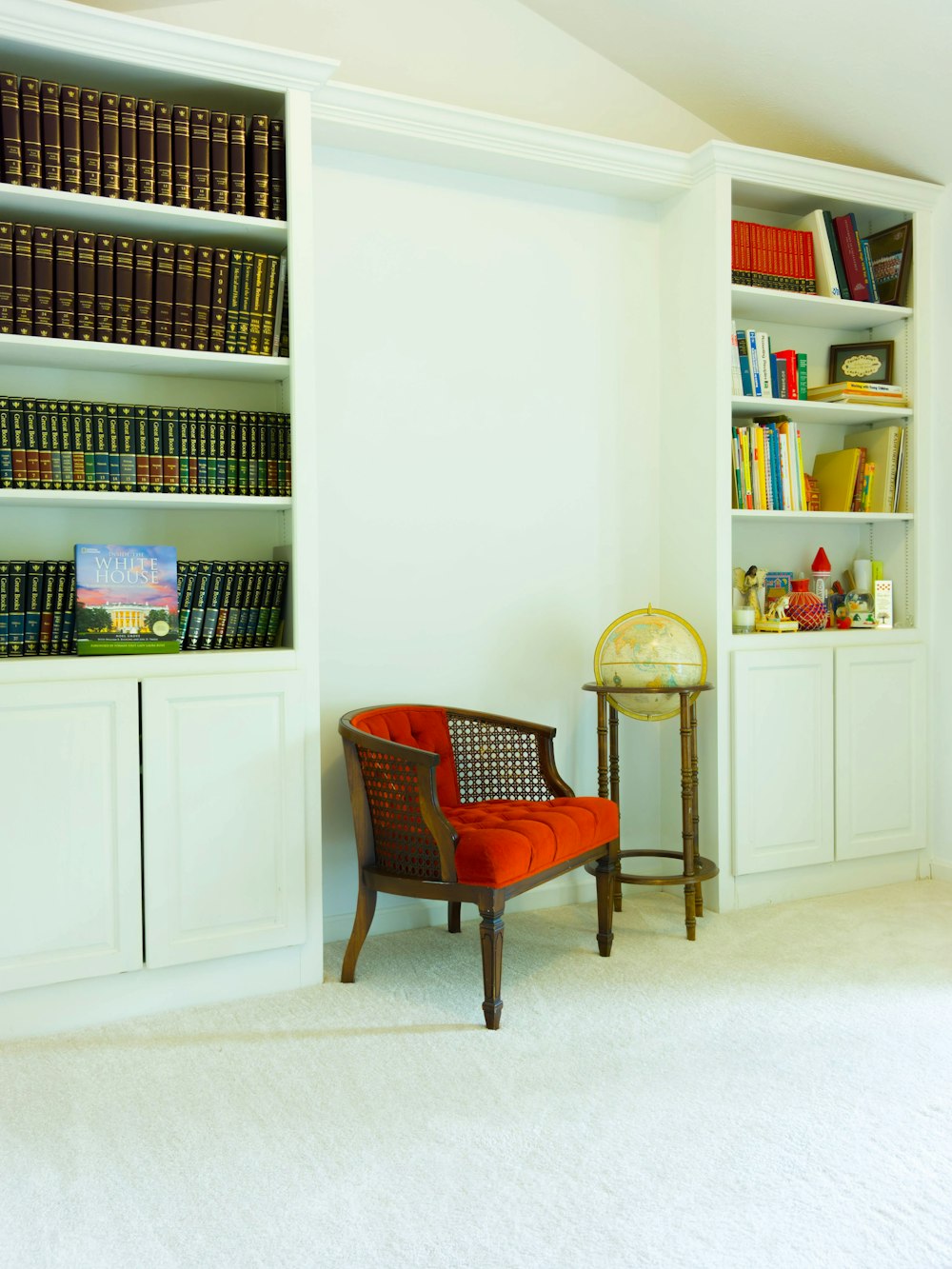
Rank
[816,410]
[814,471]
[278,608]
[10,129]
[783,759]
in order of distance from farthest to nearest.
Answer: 1. [814,471]
2. [816,410]
3. [783,759]
4. [278,608]
5. [10,129]

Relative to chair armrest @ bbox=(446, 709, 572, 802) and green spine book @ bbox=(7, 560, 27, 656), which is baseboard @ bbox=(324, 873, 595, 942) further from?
green spine book @ bbox=(7, 560, 27, 656)

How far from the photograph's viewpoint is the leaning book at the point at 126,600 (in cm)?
273

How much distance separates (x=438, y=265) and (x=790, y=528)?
1.71 metres

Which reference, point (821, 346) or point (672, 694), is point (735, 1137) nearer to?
point (672, 694)

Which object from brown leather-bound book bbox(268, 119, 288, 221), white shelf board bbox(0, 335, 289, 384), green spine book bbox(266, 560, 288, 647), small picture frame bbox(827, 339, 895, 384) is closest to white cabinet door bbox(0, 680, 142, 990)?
green spine book bbox(266, 560, 288, 647)

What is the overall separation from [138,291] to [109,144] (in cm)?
37

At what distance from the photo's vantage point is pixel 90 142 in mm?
2672

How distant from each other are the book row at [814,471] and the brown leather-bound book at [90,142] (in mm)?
2211

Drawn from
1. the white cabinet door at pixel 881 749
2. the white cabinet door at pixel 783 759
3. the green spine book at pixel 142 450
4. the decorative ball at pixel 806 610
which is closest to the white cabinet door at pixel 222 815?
the green spine book at pixel 142 450

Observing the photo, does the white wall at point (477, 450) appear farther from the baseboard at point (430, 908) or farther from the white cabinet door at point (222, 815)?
the white cabinet door at point (222, 815)

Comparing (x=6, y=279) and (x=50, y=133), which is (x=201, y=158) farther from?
(x=6, y=279)

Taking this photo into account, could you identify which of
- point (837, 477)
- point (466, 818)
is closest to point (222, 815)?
point (466, 818)

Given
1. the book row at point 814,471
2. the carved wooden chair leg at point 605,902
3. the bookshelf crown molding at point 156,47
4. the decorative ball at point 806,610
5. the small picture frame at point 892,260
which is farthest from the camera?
the small picture frame at point 892,260

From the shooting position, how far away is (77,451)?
274 centimetres
